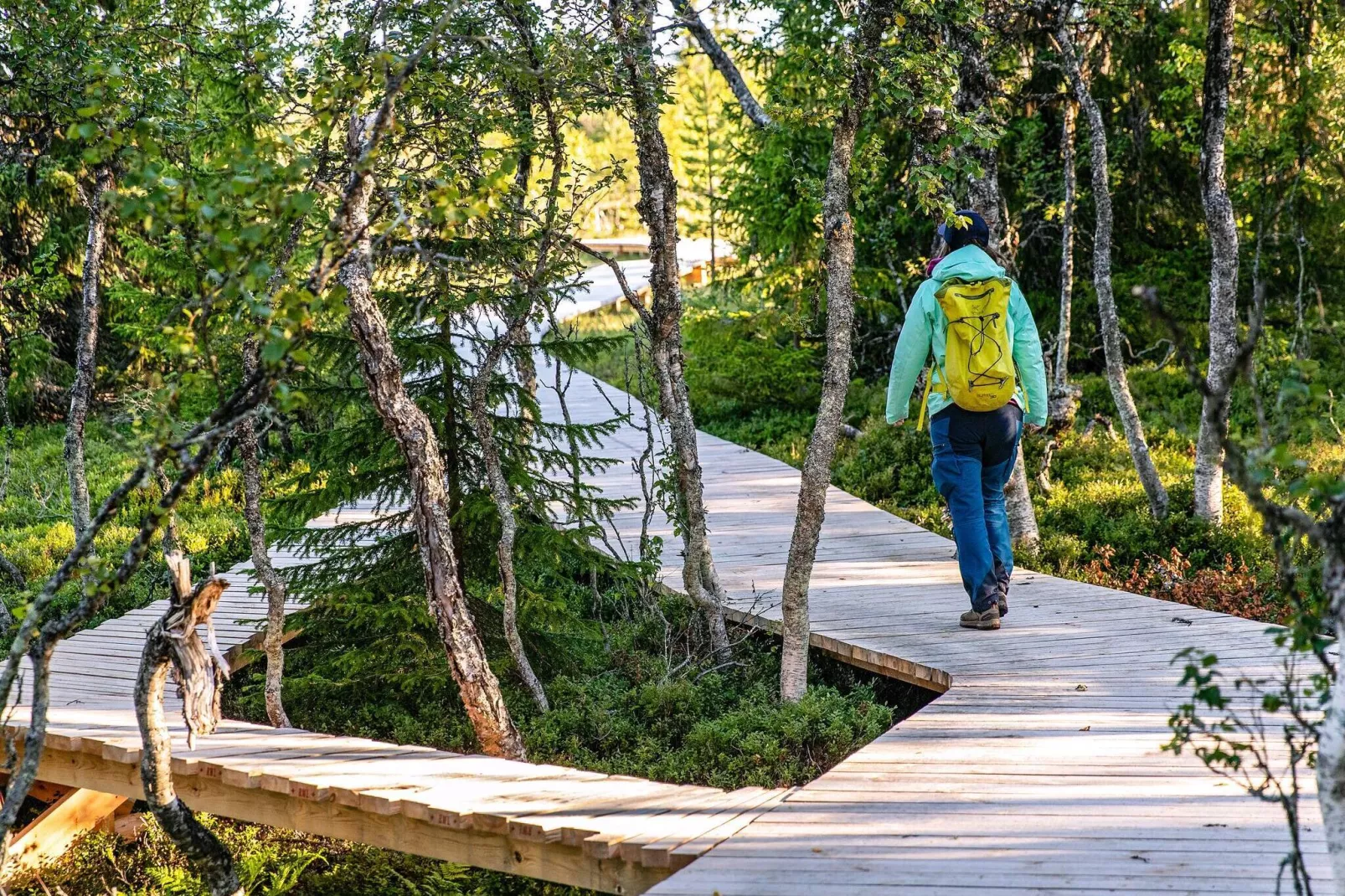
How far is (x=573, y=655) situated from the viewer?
25.0 feet

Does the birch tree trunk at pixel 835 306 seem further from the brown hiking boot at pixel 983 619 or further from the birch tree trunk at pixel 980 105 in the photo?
the birch tree trunk at pixel 980 105

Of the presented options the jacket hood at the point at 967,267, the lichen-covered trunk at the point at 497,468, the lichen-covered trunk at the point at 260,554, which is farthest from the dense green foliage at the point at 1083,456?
the lichen-covered trunk at the point at 260,554

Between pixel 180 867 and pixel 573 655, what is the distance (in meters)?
2.64

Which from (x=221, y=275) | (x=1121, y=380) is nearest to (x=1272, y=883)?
(x=221, y=275)

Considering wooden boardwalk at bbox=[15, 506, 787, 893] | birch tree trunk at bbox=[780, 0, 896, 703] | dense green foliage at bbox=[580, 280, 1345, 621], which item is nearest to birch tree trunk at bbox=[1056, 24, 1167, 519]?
dense green foliage at bbox=[580, 280, 1345, 621]

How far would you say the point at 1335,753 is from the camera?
112 inches

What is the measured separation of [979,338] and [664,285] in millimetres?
1804

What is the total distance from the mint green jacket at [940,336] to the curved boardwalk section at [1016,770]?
4.49 feet

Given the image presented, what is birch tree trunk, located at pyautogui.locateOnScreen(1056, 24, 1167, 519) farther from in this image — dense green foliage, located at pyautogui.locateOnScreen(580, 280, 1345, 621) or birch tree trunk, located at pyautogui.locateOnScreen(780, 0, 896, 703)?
birch tree trunk, located at pyautogui.locateOnScreen(780, 0, 896, 703)

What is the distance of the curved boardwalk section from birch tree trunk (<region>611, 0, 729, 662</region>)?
47cm

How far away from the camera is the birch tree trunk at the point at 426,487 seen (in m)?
5.23

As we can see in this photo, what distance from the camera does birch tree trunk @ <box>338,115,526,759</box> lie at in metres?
5.23

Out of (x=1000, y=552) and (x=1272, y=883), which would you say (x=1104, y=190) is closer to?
(x=1000, y=552)

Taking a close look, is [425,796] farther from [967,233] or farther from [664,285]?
[967,233]
